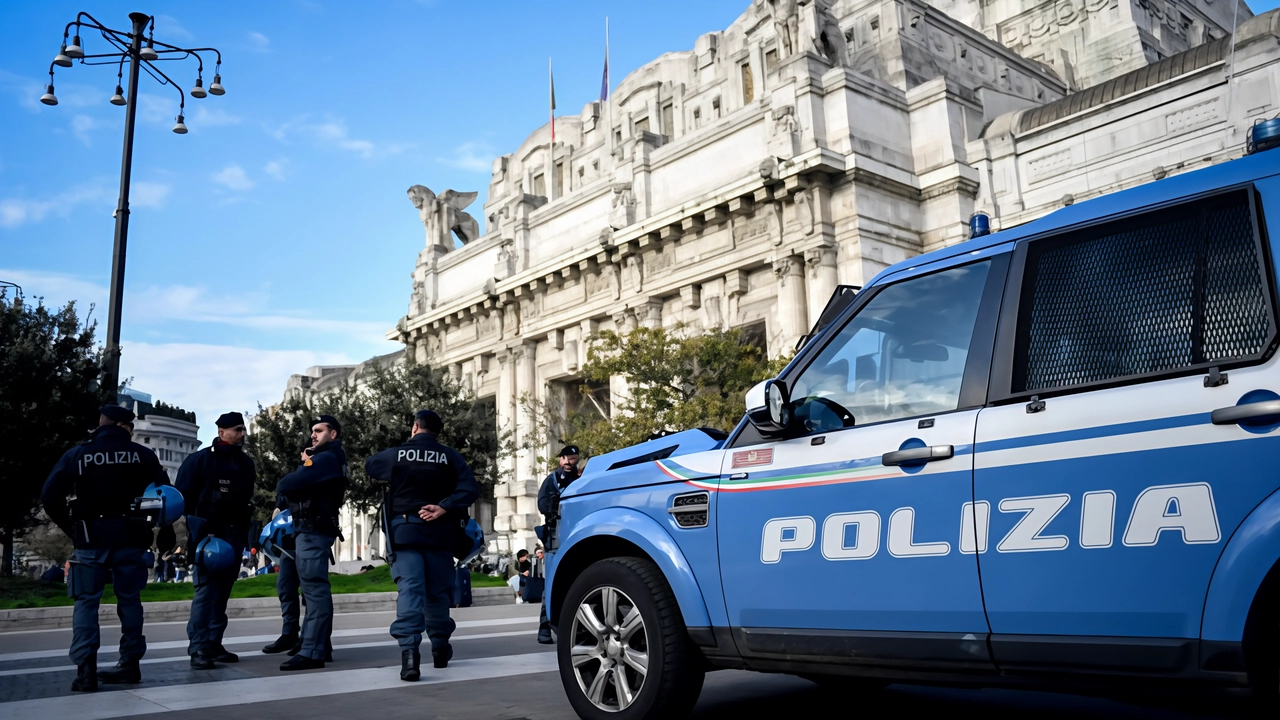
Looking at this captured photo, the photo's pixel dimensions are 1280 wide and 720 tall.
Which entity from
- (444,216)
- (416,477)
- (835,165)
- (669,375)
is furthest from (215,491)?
(444,216)

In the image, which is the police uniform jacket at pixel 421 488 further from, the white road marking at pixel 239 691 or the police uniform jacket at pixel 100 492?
the police uniform jacket at pixel 100 492

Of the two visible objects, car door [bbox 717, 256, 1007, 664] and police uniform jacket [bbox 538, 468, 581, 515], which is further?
police uniform jacket [bbox 538, 468, 581, 515]

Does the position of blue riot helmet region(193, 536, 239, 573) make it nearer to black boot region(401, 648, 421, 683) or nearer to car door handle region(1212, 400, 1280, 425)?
black boot region(401, 648, 421, 683)

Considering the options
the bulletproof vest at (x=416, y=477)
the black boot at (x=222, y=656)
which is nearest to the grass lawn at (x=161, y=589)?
the black boot at (x=222, y=656)

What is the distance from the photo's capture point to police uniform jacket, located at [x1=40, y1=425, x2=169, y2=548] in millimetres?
7113

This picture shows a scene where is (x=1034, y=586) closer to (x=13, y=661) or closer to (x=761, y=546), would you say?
(x=761, y=546)

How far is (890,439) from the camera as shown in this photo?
4043mm

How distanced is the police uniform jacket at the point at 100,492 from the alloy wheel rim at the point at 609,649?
3762mm

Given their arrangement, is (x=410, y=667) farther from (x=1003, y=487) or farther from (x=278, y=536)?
(x=1003, y=487)

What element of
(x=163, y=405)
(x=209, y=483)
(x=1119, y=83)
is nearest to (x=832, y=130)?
(x=1119, y=83)

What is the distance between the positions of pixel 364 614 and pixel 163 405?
126 m

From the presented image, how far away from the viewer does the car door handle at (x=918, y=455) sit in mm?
3812

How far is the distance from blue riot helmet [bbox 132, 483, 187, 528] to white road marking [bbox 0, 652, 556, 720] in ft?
4.00

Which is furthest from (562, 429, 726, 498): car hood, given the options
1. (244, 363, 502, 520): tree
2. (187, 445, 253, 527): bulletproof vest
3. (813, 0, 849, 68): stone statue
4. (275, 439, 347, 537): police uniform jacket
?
(244, 363, 502, 520): tree
